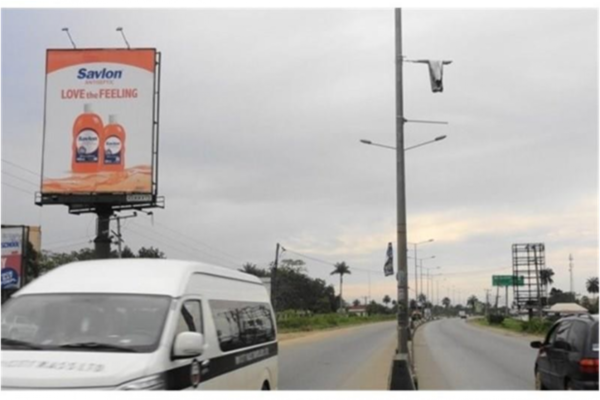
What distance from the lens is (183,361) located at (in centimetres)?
673

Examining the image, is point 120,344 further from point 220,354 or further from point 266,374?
point 266,374

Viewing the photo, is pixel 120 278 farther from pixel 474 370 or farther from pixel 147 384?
pixel 474 370

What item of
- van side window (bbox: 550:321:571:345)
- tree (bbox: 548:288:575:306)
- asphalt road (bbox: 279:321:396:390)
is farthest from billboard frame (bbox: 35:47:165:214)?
tree (bbox: 548:288:575:306)

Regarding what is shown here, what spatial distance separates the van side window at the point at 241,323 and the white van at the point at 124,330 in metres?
0.03

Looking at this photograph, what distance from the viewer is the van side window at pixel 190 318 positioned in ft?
23.1

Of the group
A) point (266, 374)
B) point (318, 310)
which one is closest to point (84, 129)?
point (266, 374)

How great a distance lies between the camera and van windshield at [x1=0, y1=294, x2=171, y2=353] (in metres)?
6.55

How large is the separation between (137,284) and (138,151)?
33884mm

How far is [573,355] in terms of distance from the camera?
10555 mm

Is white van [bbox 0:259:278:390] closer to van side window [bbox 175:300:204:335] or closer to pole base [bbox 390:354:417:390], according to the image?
van side window [bbox 175:300:204:335]

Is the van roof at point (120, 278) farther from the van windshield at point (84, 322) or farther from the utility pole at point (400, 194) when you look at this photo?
the utility pole at point (400, 194)

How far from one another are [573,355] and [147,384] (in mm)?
6700

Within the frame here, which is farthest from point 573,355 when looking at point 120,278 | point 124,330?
point 124,330

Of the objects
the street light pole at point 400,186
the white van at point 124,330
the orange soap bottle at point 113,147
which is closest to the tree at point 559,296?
the orange soap bottle at point 113,147
